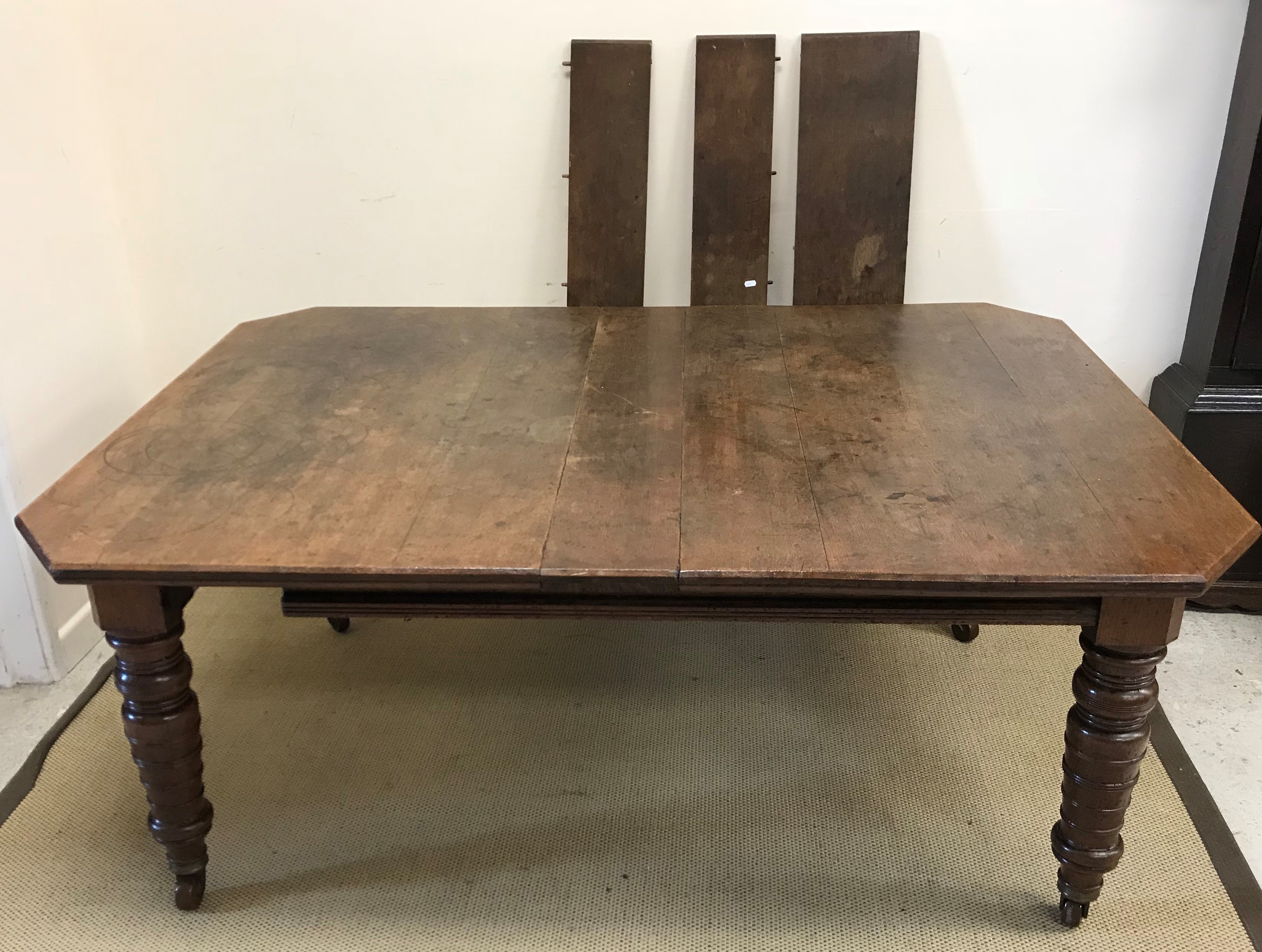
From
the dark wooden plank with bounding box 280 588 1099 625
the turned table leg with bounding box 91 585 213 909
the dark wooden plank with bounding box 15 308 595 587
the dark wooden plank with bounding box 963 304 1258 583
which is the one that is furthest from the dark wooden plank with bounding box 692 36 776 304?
the turned table leg with bounding box 91 585 213 909

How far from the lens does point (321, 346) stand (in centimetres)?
205

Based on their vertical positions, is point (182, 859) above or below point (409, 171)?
below

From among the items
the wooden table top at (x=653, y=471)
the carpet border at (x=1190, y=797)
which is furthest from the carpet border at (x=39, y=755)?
the wooden table top at (x=653, y=471)

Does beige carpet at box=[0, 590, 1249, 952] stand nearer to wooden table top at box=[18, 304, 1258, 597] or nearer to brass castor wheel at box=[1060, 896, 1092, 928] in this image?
brass castor wheel at box=[1060, 896, 1092, 928]

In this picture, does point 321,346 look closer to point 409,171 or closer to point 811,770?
point 409,171

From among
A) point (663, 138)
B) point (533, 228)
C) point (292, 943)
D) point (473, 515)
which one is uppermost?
point (663, 138)

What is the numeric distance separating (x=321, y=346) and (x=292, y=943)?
3.50ft

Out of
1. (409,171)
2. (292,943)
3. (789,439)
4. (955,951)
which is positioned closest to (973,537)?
(789,439)

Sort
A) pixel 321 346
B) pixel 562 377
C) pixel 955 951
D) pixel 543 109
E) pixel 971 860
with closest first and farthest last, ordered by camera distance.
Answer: pixel 955 951 → pixel 971 860 → pixel 562 377 → pixel 321 346 → pixel 543 109

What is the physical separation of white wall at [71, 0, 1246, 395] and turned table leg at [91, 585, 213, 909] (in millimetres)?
1198

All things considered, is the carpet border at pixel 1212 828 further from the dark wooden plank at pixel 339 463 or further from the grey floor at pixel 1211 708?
the dark wooden plank at pixel 339 463

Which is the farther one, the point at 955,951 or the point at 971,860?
the point at 971,860

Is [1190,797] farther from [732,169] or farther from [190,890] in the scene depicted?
[190,890]

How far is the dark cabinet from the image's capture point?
6.95ft
